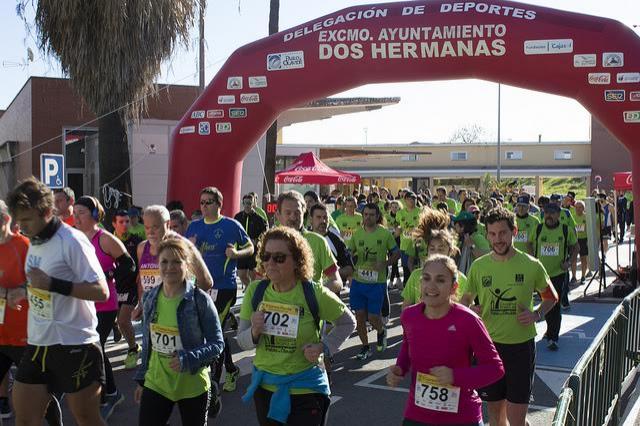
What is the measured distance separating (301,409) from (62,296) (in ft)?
5.14

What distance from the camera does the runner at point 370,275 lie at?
8.35m

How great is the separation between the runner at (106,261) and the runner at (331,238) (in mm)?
1724

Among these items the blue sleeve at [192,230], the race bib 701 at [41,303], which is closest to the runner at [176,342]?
the race bib 701 at [41,303]

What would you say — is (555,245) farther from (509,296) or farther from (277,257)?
(277,257)

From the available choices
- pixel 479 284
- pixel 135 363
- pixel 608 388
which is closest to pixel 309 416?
pixel 479 284

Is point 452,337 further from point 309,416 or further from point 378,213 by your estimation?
point 378,213

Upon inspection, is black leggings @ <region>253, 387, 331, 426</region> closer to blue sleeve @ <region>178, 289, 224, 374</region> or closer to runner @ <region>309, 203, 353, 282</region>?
blue sleeve @ <region>178, 289, 224, 374</region>

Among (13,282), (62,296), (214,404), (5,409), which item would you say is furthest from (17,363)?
(214,404)

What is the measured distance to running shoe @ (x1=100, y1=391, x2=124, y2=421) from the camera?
6008 millimetres

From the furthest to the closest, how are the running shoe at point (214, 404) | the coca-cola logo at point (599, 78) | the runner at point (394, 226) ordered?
the runner at point (394, 226) → the coca-cola logo at point (599, 78) → the running shoe at point (214, 404)

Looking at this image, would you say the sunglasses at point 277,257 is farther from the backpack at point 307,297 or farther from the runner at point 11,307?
the runner at point 11,307

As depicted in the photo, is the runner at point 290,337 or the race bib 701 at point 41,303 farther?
the race bib 701 at point 41,303

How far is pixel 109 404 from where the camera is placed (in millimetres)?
6113

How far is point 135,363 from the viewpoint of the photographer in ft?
24.9
